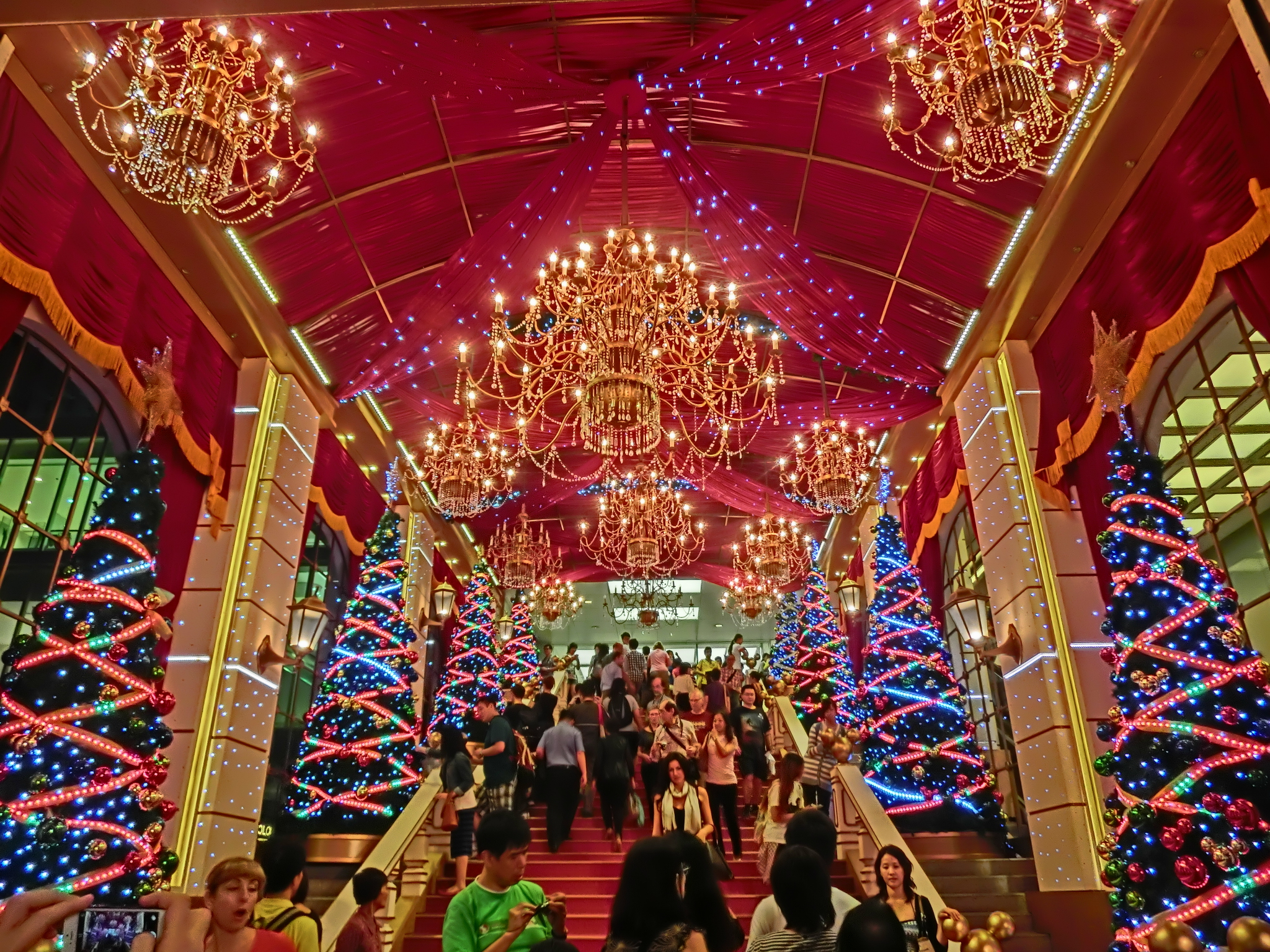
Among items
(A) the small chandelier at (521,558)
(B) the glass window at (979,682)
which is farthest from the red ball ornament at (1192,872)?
(A) the small chandelier at (521,558)

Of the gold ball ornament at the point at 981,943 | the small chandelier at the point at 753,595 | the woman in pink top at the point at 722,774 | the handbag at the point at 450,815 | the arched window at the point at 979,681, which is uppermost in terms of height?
the small chandelier at the point at 753,595

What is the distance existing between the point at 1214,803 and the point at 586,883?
4739 mm

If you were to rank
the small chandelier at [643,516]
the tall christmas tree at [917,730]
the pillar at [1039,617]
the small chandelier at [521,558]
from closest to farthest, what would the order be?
1. the pillar at [1039,617]
2. the tall christmas tree at [917,730]
3. the small chandelier at [643,516]
4. the small chandelier at [521,558]

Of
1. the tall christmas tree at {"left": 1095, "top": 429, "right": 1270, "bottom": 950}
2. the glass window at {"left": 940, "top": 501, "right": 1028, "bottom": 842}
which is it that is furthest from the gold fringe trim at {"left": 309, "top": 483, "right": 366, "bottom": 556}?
the tall christmas tree at {"left": 1095, "top": 429, "right": 1270, "bottom": 950}

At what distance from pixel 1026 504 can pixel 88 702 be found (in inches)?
310

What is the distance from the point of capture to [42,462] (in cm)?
684

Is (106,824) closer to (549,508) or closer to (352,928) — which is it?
(352,928)

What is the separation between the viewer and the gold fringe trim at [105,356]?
554 cm

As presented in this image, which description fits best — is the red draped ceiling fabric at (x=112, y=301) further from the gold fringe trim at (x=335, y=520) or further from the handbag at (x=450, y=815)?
the handbag at (x=450, y=815)

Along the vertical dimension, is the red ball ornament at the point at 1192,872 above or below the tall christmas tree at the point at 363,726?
below

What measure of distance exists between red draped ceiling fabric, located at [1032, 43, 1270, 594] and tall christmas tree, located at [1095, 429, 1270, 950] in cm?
143

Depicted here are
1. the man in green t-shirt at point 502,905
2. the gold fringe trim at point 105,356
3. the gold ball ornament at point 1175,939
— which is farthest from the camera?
the gold fringe trim at point 105,356

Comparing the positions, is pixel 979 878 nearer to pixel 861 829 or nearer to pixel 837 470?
pixel 861 829

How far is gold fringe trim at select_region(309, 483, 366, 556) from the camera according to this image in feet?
33.7
